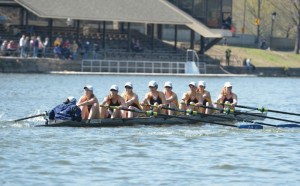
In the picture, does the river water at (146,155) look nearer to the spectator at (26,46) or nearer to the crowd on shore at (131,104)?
the crowd on shore at (131,104)

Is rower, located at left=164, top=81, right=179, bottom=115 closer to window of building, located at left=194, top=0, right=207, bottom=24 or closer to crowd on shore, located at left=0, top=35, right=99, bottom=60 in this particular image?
crowd on shore, located at left=0, top=35, right=99, bottom=60

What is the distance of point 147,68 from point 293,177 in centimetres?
4826

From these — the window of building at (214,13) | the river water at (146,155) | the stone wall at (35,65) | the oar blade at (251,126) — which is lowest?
the river water at (146,155)

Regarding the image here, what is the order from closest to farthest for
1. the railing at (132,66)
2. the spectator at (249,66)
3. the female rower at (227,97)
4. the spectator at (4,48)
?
the female rower at (227,97) → the spectator at (4,48) → the railing at (132,66) → the spectator at (249,66)

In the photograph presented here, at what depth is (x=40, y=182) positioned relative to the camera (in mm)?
23797

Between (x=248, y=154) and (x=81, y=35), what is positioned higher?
(x=81, y=35)

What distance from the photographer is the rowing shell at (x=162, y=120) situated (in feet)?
111

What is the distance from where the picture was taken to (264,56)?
88188 millimetres

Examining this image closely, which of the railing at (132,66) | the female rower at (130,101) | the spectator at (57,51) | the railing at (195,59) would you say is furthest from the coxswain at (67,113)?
the railing at (195,59)

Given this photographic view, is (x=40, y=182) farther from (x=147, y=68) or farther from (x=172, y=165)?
(x=147, y=68)

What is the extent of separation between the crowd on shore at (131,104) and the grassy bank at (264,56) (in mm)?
45841

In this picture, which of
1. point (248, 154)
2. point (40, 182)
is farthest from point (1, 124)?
point (40, 182)

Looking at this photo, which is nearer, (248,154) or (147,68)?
(248,154)

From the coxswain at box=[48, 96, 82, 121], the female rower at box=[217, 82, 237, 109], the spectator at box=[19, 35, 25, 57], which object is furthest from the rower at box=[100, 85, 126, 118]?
the spectator at box=[19, 35, 25, 57]
